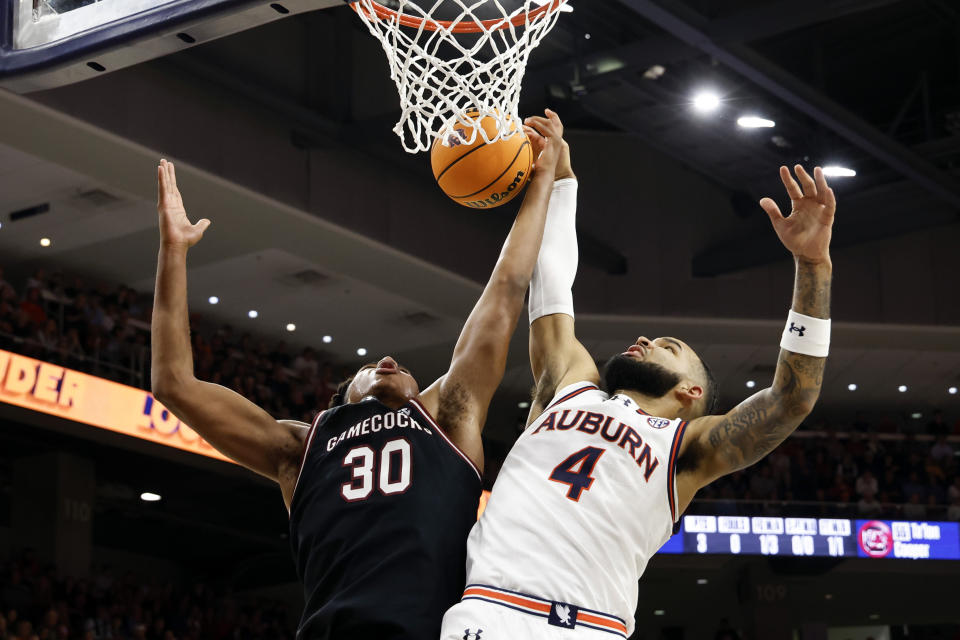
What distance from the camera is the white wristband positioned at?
10.6 ft

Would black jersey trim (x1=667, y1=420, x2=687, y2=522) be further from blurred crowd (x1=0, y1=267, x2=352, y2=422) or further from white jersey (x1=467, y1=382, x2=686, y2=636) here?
blurred crowd (x1=0, y1=267, x2=352, y2=422)

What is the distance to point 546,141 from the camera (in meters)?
4.20

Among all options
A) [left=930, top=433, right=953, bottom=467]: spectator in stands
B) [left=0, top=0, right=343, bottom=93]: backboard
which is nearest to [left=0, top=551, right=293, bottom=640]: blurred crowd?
[left=0, top=0, right=343, bottom=93]: backboard

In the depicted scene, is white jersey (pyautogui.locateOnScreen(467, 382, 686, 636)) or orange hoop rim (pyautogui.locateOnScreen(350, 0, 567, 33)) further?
orange hoop rim (pyautogui.locateOnScreen(350, 0, 567, 33))

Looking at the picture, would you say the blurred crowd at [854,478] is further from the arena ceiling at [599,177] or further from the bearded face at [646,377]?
the bearded face at [646,377]

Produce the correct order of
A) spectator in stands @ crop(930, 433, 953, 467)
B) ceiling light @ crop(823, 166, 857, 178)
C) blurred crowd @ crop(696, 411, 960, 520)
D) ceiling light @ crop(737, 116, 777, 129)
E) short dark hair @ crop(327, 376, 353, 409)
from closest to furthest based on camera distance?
short dark hair @ crop(327, 376, 353, 409), ceiling light @ crop(737, 116, 777, 129), ceiling light @ crop(823, 166, 857, 178), blurred crowd @ crop(696, 411, 960, 520), spectator in stands @ crop(930, 433, 953, 467)

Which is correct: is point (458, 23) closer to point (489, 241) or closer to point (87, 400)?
point (87, 400)

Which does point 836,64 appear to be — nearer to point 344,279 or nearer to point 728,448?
point 344,279

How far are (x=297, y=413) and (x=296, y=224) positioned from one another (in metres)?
2.56

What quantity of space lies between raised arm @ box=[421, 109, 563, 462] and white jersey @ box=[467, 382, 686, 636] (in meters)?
0.16

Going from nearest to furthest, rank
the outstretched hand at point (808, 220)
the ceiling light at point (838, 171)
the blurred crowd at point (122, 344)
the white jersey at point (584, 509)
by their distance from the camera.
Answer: the white jersey at point (584, 509) → the outstretched hand at point (808, 220) → the blurred crowd at point (122, 344) → the ceiling light at point (838, 171)

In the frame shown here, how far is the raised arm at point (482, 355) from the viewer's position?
3537 millimetres

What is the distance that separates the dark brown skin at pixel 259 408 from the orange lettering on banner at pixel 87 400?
921 cm

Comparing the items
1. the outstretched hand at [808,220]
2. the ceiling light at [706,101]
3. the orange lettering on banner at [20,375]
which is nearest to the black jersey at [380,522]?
the outstretched hand at [808,220]
